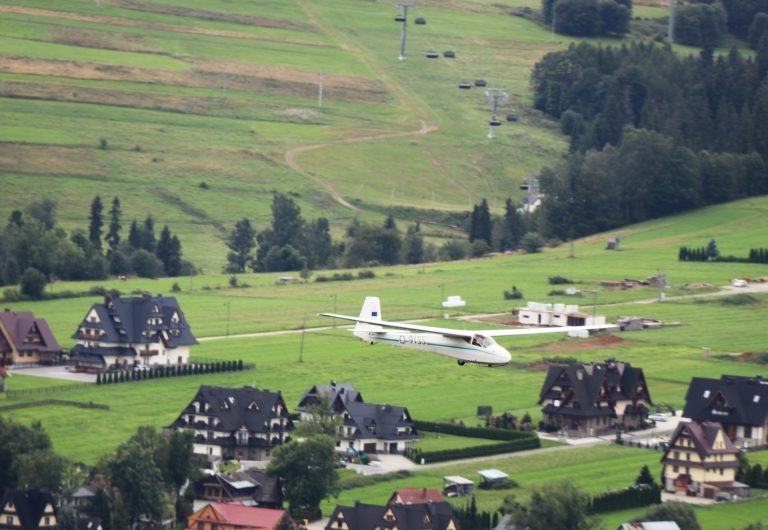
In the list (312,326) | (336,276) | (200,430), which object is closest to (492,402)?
(200,430)

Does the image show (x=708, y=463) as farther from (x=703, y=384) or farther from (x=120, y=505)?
(x=120, y=505)

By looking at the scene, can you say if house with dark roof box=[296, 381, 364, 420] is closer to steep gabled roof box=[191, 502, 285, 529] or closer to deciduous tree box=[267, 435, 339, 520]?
deciduous tree box=[267, 435, 339, 520]

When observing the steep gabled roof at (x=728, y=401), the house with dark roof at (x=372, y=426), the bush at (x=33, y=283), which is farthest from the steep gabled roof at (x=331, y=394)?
the bush at (x=33, y=283)

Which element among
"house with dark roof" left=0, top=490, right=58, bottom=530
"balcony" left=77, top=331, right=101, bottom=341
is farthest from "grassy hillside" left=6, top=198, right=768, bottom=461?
"house with dark roof" left=0, top=490, right=58, bottom=530

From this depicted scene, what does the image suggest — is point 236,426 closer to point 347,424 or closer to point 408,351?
point 347,424

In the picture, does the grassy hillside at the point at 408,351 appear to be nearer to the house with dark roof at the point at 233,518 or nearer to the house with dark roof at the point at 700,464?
the house with dark roof at the point at 233,518

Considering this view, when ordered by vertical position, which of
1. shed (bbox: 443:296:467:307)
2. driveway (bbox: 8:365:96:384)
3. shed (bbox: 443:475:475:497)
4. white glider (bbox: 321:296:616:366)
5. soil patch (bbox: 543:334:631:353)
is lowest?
driveway (bbox: 8:365:96:384)
